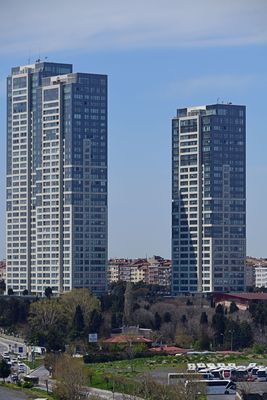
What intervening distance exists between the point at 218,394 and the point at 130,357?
861cm

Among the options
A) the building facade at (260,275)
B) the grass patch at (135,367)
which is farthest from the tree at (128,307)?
the building facade at (260,275)

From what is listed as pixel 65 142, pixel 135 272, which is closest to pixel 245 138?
pixel 65 142

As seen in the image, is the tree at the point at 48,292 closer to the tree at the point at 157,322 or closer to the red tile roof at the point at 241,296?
the red tile roof at the point at 241,296

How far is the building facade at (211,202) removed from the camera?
195 feet

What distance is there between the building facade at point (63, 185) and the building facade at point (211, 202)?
3538 millimetres

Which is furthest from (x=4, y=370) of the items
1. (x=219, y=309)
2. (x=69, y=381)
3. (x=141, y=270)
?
(x=141, y=270)

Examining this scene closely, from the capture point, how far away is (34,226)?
2398 inches

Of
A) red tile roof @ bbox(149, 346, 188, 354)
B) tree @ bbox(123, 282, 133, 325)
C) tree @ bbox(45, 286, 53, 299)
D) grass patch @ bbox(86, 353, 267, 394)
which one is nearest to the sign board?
red tile roof @ bbox(149, 346, 188, 354)

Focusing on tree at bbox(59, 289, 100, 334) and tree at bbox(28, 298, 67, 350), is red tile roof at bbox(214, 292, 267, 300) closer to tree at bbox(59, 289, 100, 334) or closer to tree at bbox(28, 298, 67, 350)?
tree at bbox(59, 289, 100, 334)

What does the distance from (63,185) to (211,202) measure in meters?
6.16

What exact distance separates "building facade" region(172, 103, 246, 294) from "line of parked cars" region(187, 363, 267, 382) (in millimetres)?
23540

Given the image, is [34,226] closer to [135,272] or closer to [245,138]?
[245,138]

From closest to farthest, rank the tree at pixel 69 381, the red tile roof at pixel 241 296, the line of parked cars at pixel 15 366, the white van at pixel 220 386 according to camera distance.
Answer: the tree at pixel 69 381
the white van at pixel 220 386
the line of parked cars at pixel 15 366
the red tile roof at pixel 241 296

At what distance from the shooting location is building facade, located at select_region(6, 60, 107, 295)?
58562 mm
